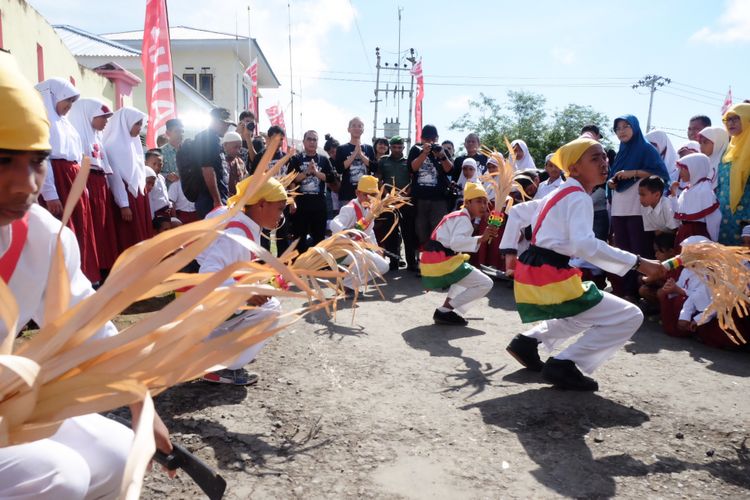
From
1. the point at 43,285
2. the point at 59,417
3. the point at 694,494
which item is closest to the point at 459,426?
the point at 694,494

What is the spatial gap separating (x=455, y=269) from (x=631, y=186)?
2309 millimetres

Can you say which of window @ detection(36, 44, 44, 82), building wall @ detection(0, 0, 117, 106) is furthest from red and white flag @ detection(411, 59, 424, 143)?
window @ detection(36, 44, 44, 82)

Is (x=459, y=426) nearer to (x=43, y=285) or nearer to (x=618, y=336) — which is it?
(x=618, y=336)

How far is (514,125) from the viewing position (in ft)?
121

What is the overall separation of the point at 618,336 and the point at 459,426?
A: 1345 mm

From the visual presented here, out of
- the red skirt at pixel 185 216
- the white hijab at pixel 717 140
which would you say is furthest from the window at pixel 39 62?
the white hijab at pixel 717 140

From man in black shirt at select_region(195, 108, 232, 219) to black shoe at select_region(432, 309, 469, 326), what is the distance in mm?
2613

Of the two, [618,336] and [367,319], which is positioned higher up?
[618,336]

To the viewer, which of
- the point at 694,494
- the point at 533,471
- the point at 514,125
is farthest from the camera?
the point at 514,125

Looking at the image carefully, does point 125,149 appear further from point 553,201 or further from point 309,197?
point 553,201

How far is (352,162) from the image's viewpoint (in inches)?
340

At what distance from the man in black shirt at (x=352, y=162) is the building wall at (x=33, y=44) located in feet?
14.1

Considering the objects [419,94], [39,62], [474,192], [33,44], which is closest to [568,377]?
[474,192]

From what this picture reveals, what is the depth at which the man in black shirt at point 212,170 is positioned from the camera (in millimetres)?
6266
